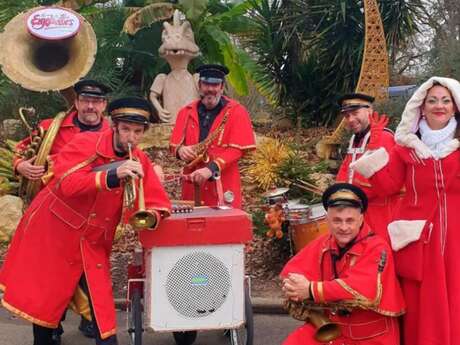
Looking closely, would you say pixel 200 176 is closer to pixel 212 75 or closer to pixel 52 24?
pixel 212 75

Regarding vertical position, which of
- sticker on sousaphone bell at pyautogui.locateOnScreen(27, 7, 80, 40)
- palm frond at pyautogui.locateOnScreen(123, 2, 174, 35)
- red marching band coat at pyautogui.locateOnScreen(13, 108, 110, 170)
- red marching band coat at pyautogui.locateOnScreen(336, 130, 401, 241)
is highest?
palm frond at pyautogui.locateOnScreen(123, 2, 174, 35)

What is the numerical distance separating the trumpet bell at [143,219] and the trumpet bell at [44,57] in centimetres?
125

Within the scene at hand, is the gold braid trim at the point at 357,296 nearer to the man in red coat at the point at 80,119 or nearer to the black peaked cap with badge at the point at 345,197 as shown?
the black peaked cap with badge at the point at 345,197

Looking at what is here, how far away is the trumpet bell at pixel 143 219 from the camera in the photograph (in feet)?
13.4

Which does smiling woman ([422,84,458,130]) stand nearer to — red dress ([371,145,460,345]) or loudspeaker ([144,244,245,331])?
red dress ([371,145,460,345])

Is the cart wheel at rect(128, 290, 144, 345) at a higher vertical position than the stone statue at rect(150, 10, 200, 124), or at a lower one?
lower

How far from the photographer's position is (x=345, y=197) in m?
3.94

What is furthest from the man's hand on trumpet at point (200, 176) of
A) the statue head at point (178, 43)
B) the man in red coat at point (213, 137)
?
the statue head at point (178, 43)

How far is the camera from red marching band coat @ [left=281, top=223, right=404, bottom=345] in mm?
3797

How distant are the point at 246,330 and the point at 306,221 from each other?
1546 mm

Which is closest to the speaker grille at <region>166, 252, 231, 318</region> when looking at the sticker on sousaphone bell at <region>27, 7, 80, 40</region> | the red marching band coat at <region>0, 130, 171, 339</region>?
the red marching band coat at <region>0, 130, 171, 339</region>

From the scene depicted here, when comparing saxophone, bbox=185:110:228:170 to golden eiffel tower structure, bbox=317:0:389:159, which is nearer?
saxophone, bbox=185:110:228:170

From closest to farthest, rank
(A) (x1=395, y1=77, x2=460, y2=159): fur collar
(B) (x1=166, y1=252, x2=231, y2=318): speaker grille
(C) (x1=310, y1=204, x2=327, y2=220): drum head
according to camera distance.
A: (A) (x1=395, y1=77, x2=460, y2=159): fur collar
(B) (x1=166, y1=252, x2=231, y2=318): speaker grille
(C) (x1=310, y1=204, x2=327, y2=220): drum head

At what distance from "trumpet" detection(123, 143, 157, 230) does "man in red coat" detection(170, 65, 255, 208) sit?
1.17m
